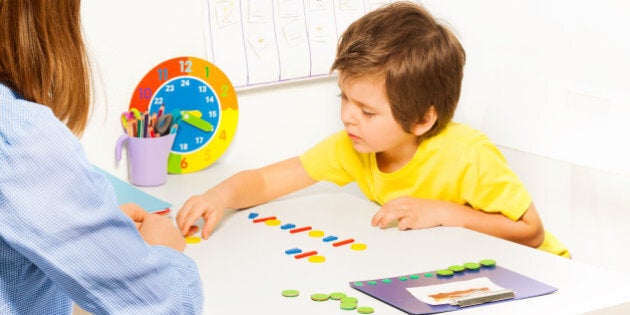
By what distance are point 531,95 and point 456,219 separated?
1.36 feet

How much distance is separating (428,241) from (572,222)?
1.74 feet

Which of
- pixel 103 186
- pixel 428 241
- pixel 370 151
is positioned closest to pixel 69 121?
pixel 103 186

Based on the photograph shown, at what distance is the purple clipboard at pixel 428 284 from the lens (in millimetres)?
1059

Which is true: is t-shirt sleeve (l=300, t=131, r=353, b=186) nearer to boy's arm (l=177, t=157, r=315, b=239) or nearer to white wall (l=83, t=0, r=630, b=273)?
boy's arm (l=177, t=157, r=315, b=239)

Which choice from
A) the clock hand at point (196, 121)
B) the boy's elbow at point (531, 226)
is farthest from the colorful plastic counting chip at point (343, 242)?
the clock hand at point (196, 121)

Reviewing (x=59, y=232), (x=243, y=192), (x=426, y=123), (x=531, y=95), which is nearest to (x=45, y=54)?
(x=59, y=232)

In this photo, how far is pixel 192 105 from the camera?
1803 millimetres

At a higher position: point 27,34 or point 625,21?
point 27,34

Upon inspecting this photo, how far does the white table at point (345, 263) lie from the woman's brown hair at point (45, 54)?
35 cm

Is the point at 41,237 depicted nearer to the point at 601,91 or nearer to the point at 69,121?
the point at 69,121

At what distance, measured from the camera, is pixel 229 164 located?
6.15ft

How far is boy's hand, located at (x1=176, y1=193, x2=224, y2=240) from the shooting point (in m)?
1.40

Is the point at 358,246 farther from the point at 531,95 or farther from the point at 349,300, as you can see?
the point at 531,95

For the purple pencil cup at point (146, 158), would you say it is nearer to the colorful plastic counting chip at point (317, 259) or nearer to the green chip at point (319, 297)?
the colorful plastic counting chip at point (317, 259)
